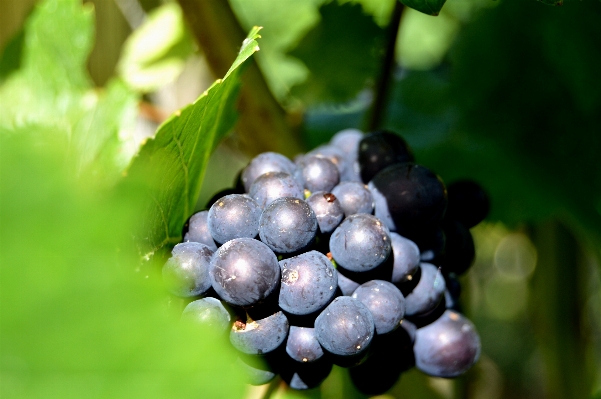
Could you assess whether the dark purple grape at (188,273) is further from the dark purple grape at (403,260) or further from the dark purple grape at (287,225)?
the dark purple grape at (403,260)

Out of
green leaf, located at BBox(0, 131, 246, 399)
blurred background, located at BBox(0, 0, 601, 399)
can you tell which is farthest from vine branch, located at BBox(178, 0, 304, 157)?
green leaf, located at BBox(0, 131, 246, 399)

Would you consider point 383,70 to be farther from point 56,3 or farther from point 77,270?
point 77,270

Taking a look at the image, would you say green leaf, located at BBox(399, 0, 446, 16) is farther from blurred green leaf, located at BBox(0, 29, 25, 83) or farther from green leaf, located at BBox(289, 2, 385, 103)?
blurred green leaf, located at BBox(0, 29, 25, 83)

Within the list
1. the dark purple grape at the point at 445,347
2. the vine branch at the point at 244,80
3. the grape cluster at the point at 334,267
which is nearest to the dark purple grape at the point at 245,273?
the grape cluster at the point at 334,267

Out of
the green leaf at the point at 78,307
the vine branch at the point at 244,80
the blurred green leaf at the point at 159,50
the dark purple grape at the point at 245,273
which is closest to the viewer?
the green leaf at the point at 78,307

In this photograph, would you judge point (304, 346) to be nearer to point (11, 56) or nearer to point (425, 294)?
point (425, 294)
